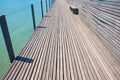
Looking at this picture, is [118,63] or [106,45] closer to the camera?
[118,63]

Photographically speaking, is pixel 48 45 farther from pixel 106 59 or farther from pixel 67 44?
pixel 106 59

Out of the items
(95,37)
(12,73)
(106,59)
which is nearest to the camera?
(12,73)

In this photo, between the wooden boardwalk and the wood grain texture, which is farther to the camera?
the wood grain texture

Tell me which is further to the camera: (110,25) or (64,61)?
(110,25)

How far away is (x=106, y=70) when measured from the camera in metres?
2.28

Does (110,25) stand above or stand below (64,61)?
above

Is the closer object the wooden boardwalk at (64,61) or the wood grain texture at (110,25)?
the wooden boardwalk at (64,61)

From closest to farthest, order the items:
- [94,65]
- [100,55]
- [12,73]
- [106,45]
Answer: [12,73] < [94,65] < [100,55] < [106,45]

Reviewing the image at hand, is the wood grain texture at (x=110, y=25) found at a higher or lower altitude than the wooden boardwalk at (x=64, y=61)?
higher

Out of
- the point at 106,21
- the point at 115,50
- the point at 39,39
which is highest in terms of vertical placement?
the point at 106,21

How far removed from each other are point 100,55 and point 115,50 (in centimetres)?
33

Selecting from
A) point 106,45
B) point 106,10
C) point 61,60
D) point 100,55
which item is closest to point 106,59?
point 100,55

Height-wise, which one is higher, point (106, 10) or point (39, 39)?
point (106, 10)

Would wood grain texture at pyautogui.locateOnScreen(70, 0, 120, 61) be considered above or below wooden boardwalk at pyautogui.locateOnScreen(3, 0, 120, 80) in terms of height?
above
